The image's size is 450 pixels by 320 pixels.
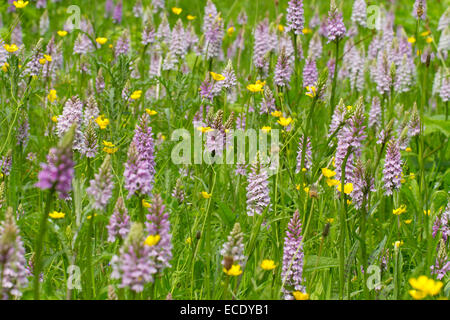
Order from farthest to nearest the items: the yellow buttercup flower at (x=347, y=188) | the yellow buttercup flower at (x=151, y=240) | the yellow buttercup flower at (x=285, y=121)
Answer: the yellow buttercup flower at (x=285, y=121)
the yellow buttercup flower at (x=347, y=188)
the yellow buttercup flower at (x=151, y=240)

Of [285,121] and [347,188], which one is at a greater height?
[285,121]

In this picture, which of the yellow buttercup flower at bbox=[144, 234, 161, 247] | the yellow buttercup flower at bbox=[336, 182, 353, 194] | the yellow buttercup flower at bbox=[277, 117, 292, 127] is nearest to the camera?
the yellow buttercup flower at bbox=[144, 234, 161, 247]

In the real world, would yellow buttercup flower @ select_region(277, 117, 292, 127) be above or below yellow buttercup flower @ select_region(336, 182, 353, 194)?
above

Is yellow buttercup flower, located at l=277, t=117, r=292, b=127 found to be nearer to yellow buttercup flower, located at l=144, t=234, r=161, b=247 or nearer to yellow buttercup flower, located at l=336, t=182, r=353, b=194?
yellow buttercup flower, located at l=336, t=182, r=353, b=194

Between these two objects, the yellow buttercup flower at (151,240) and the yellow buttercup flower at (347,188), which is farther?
the yellow buttercup flower at (347,188)

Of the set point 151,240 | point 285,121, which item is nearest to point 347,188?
point 285,121

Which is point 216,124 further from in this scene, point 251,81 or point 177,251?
point 251,81

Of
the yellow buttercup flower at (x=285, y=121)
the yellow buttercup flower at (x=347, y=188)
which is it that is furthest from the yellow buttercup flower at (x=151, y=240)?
the yellow buttercup flower at (x=285, y=121)

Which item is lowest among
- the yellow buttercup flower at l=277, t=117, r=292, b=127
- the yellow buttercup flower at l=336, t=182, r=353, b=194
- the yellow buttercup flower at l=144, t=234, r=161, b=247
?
the yellow buttercup flower at l=144, t=234, r=161, b=247

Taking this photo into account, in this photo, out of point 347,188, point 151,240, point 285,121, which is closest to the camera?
point 151,240

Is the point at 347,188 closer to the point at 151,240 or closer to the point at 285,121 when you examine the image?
the point at 285,121

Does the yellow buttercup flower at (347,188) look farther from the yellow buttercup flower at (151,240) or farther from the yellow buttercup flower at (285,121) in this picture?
the yellow buttercup flower at (151,240)

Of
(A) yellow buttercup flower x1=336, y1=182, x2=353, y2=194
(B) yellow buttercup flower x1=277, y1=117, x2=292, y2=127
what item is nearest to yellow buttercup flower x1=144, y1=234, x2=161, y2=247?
(A) yellow buttercup flower x1=336, y1=182, x2=353, y2=194
